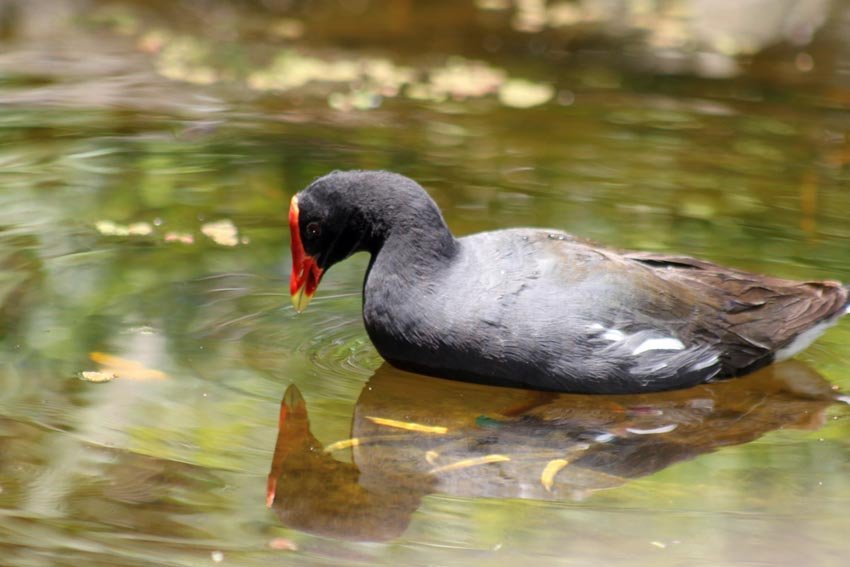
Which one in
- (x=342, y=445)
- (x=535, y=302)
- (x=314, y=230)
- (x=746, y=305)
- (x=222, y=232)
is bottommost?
(x=342, y=445)

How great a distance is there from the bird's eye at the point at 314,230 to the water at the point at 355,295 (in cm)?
44

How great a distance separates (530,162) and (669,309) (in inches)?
97.0

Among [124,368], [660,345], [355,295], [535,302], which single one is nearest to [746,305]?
[660,345]

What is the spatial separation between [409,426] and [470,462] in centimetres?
35

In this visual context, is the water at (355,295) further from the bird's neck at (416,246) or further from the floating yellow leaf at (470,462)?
the bird's neck at (416,246)

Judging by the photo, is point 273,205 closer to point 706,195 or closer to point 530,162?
point 530,162

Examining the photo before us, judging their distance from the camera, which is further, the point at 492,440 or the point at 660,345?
the point at 660,345

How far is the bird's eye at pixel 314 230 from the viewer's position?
488 centimetres

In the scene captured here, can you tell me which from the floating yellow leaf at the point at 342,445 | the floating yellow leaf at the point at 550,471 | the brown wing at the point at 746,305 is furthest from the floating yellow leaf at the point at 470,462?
the brown wing at the point at 746,305

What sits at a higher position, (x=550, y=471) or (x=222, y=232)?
(x=222, y=232)

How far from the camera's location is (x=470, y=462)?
165 inches

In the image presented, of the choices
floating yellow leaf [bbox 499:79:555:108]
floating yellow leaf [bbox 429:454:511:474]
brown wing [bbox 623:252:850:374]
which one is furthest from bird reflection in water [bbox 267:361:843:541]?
floating yellow leaf [bbox 499:79:555:108]

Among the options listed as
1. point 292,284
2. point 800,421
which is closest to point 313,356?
point 292,284

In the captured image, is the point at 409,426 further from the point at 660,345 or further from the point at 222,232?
the point at 222,232
